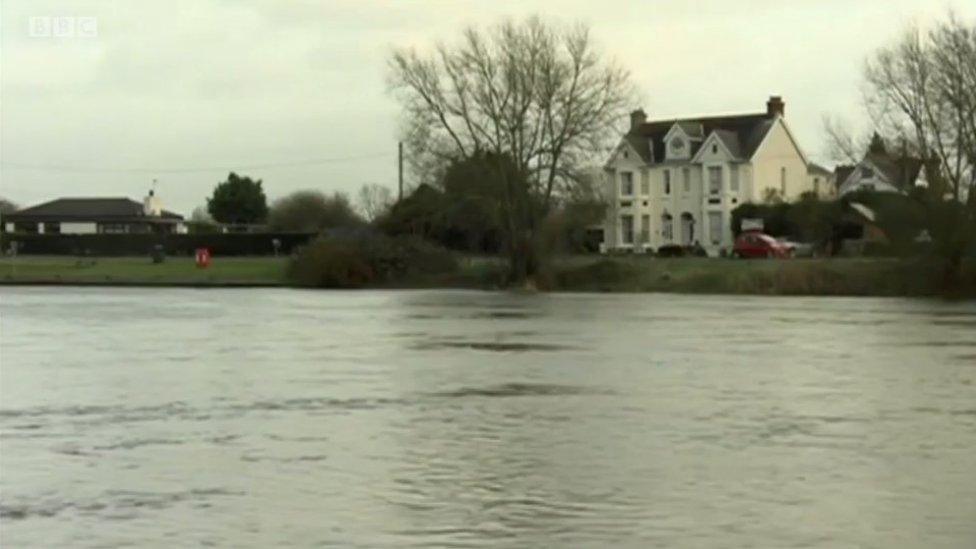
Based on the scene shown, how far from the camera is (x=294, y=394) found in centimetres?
1936

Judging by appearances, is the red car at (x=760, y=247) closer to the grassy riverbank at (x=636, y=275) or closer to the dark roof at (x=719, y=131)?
the grassy riverbank at (x=636, y=275)

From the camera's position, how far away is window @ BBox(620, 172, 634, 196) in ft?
283

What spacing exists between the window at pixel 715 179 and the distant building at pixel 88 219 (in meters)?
63.0

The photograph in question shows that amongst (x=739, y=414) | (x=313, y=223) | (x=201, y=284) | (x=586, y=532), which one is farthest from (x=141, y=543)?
(x=313, y=223)

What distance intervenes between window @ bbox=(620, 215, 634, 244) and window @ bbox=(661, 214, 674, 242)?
6.29 ft

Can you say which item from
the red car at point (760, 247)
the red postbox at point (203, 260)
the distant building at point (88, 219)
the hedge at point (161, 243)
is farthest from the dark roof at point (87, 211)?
the red car at point (760, 247)

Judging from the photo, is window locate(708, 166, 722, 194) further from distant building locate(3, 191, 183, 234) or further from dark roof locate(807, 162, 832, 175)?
distant building locate(3, 191, 183, 234)

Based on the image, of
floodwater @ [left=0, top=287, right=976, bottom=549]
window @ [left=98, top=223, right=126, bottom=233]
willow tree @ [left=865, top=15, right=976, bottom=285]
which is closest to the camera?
floodwater @ [left=0, top=287, right=976, bottom=549]

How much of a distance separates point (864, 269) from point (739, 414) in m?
41.6

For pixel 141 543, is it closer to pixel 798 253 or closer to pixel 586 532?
pixel 586 532

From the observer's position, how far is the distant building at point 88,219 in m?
131

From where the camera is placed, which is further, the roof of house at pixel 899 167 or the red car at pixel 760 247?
→ the red car at pixel 760 247

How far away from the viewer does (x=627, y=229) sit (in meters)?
86.1

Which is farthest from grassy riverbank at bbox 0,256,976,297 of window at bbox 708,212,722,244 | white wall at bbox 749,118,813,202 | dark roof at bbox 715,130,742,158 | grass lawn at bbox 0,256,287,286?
white wall at bbox 749,118,813,202
